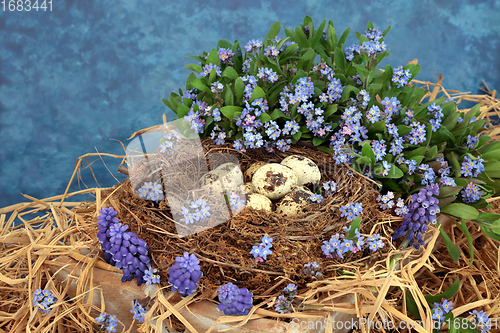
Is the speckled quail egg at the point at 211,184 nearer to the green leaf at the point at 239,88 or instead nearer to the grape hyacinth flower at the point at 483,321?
the green leaf at the point at 239,88

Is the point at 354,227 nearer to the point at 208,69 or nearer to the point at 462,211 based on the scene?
the point at 462,211

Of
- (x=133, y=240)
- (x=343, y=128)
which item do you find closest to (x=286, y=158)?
(x=343, y=128)

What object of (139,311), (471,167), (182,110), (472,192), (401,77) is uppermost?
(401,77)

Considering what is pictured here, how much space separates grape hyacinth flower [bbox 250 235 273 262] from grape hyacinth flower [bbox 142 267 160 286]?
393mm

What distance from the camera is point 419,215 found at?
1.51 meters

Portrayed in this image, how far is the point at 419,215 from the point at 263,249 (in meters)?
0.68

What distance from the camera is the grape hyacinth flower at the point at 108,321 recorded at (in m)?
1.49

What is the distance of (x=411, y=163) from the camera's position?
1608 millimetres

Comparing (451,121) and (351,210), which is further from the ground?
(451,121)

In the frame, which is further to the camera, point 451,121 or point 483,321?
point 451,121

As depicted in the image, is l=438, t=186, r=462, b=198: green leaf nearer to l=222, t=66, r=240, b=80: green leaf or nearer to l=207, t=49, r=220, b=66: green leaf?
l=222, t=66, r=240, b=80: green leaf

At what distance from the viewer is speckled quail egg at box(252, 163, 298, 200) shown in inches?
64.2

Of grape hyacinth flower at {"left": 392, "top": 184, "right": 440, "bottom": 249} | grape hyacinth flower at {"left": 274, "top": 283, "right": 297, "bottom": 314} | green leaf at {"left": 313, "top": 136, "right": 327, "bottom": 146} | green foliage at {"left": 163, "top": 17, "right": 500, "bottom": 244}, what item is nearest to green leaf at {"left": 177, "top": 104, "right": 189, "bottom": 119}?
green foliage at {"left": 163, "top": 17, "right": 500, "bottom": 244}

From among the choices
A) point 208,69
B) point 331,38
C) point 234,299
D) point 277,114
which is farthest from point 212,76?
point 234,299
